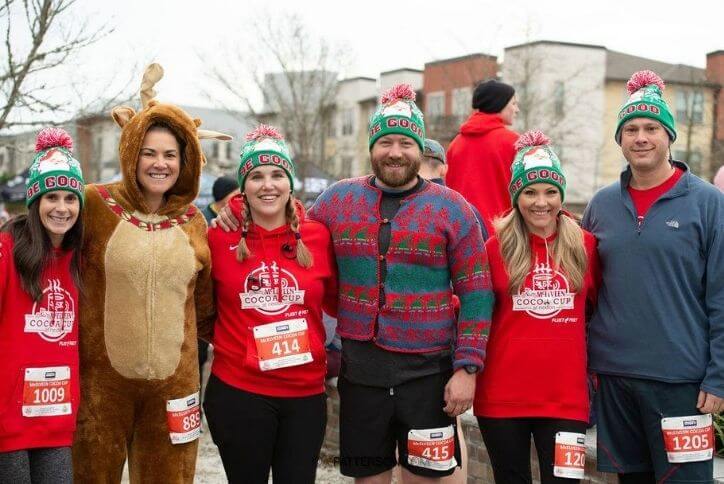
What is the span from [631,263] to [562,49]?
110 feet

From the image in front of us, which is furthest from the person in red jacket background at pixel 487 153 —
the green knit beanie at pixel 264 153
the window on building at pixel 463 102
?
the window on building at pixel 463 102

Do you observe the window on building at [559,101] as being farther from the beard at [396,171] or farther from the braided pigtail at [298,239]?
the braided pigtail at [298,239]

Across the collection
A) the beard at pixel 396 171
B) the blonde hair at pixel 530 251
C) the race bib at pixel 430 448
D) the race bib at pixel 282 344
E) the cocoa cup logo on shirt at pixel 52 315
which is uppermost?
the beard at pixel 396 171

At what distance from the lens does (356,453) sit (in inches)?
143

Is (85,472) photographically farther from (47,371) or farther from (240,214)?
(240,214)

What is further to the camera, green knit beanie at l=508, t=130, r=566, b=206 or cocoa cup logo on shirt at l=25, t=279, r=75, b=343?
green knit beanie at l=508, t=130, r=566, b=206

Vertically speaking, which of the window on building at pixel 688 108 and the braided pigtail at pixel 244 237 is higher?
the window on building at pixel 688 108

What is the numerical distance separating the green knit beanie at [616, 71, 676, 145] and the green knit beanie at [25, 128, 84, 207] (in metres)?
2.46

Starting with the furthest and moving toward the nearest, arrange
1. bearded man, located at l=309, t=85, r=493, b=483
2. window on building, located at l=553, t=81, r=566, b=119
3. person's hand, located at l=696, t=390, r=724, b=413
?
window on building, located at l=553, t=81, r=566, b=119, bearded man, located at l=309, t=85, r=493, b=483, person's hand, located at l=696, t=390, r=724, b=413

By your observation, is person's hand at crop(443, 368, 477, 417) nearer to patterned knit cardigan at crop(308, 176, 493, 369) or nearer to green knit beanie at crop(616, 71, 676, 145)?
patterned knit cardigan at crop(308, 176, 493, 369)

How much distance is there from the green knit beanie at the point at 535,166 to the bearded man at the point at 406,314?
0.29 m

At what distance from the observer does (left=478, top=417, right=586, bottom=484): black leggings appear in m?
3.43

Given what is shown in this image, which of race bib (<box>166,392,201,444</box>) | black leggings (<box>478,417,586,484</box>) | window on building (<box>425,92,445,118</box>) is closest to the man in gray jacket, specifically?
black leggings (<box>478,417,586,484</box>)

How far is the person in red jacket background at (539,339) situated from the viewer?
3441 mm
